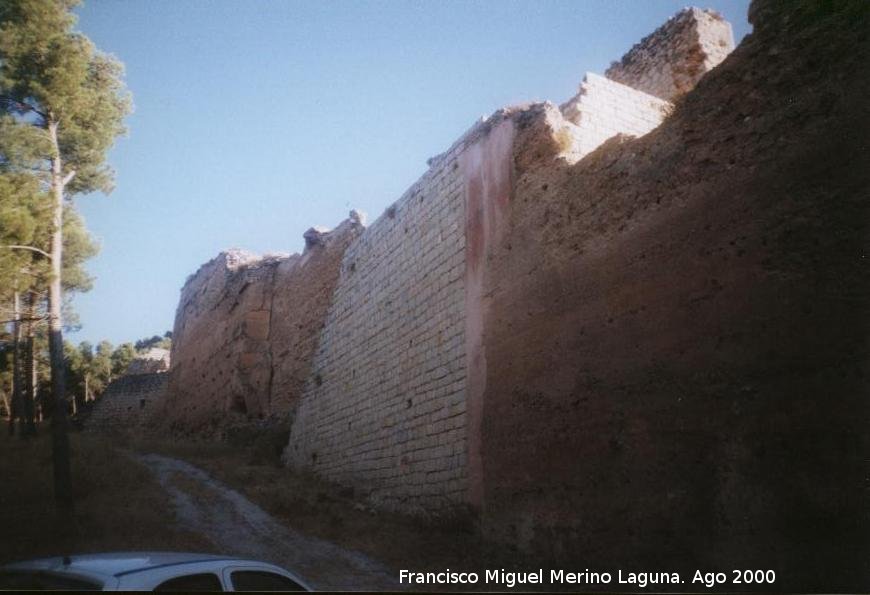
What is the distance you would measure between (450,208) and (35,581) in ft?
26.2

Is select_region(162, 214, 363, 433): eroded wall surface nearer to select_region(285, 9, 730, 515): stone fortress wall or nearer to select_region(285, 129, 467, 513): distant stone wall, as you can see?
select_region(285, 129, 467, 513): distant stone wall

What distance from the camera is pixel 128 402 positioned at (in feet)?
85.9

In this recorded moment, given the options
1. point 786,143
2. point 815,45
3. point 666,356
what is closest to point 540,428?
point 666,356

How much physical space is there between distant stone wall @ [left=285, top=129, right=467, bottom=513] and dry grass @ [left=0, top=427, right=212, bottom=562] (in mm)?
3149

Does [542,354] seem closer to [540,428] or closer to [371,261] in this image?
[540,428]

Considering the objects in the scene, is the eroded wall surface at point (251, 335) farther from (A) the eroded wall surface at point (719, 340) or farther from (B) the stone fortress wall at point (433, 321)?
(A) the eroded wall surface at point (719, 340)

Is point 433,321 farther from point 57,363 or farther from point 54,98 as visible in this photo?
point 54,98

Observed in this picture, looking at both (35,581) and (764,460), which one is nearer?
(35,581)

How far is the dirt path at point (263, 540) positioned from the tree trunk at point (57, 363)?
65.7 inches

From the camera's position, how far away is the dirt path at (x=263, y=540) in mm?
6605

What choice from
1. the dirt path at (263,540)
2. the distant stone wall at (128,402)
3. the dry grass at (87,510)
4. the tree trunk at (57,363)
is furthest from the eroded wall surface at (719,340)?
the distant stone wall at (128,402)

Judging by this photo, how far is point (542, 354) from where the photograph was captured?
6.79 metres

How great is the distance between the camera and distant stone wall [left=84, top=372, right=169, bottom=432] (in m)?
25.7

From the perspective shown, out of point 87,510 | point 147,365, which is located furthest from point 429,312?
point 147,365
